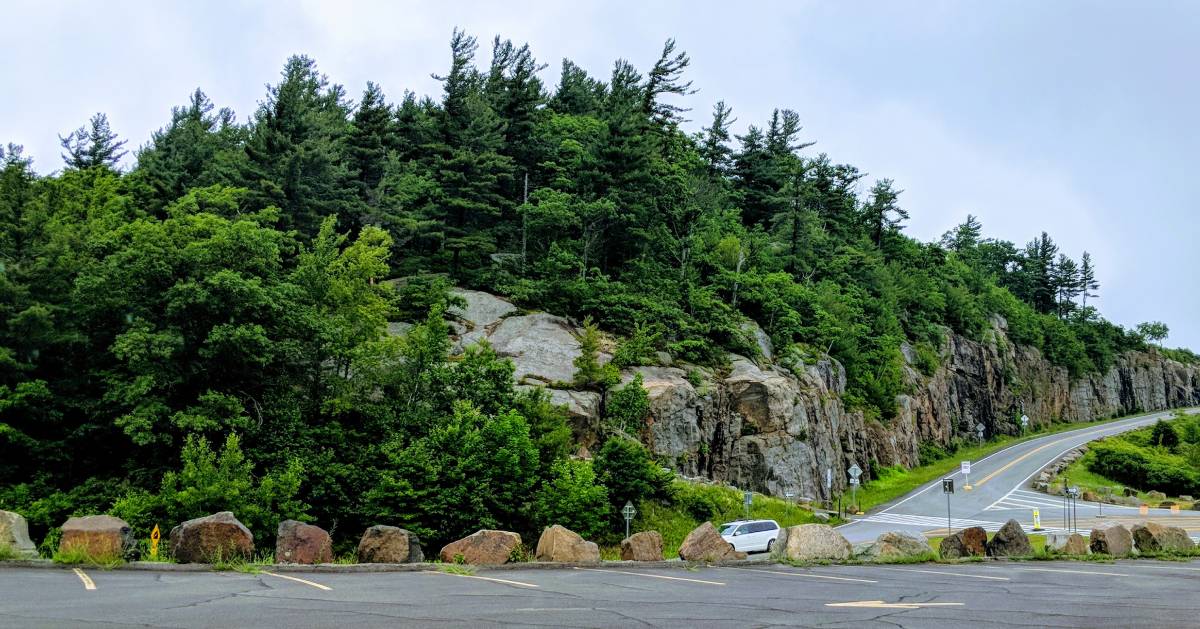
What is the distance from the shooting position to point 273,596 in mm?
12023

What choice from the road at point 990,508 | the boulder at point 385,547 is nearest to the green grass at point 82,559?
the boulder at point 385,547

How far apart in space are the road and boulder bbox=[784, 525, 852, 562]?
16.5 m

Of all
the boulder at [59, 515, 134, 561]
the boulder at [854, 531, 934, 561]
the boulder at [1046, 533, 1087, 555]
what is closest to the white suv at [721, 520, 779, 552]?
the boulder at [854, 531, 934, 561]

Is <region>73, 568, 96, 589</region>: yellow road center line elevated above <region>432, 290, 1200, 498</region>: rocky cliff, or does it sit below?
below

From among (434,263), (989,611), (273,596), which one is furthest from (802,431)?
(273,596)

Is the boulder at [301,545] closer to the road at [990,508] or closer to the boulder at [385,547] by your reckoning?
the boulder at [385,547]

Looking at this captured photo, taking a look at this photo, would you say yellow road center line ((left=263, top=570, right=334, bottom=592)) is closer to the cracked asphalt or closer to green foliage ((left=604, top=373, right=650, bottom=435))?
the cracked asphalt

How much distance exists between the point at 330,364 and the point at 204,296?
25.1 feet

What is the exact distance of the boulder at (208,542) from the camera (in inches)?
637

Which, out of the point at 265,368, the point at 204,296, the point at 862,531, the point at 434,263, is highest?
the point at 434,263

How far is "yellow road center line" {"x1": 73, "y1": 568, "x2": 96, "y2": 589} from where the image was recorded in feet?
41.3

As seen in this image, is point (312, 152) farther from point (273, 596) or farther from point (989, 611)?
point (989, 611)

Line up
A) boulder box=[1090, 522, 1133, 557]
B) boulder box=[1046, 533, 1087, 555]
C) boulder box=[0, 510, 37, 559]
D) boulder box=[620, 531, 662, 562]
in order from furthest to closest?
boulder box=[1090, 522, 1133, 557]
boulder box=[1046, 533, 1087, 555]
boulder box=[620, 531, 662, 562]
boulder box=[0, 510, 37, 559]

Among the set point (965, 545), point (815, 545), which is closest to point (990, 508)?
point (965, 545)
